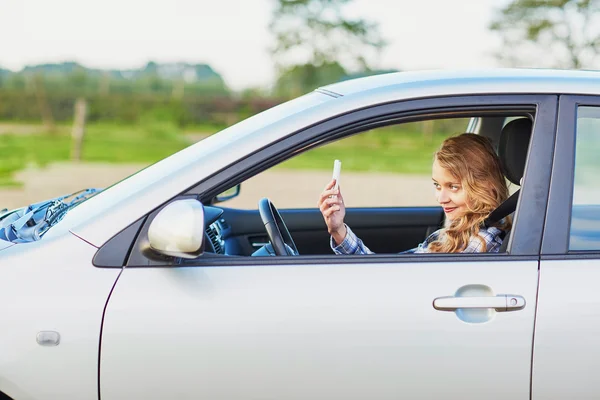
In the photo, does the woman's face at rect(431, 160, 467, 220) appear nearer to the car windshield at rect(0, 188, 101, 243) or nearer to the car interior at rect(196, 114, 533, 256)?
the car interior at rect(196, 114, 533, 256)

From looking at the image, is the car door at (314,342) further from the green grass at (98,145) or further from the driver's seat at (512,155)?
the green grass at (98,145)

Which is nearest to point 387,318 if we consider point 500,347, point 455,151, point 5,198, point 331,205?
point 500,347

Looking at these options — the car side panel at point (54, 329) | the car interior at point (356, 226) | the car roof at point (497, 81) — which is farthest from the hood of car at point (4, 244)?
the car interior at point (356, 226)

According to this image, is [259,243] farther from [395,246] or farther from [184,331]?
[184,331]

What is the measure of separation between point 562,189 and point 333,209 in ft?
2.36

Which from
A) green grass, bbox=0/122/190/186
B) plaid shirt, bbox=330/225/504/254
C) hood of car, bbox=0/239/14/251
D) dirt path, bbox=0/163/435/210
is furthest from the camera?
green grass, bbox=0/122/190/186

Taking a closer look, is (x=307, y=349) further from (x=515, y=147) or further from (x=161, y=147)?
(x=161, y=147)

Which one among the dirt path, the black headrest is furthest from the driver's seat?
the dirt path

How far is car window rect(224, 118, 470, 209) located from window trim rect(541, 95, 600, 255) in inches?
74.4

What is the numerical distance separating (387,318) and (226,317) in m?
0.45

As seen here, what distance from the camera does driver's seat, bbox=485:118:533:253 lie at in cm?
274

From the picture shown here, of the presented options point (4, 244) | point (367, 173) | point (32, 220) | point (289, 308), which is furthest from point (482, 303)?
point (367, 173)

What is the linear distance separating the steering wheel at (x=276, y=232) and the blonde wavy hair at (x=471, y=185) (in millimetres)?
515

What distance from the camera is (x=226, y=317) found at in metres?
2.22
